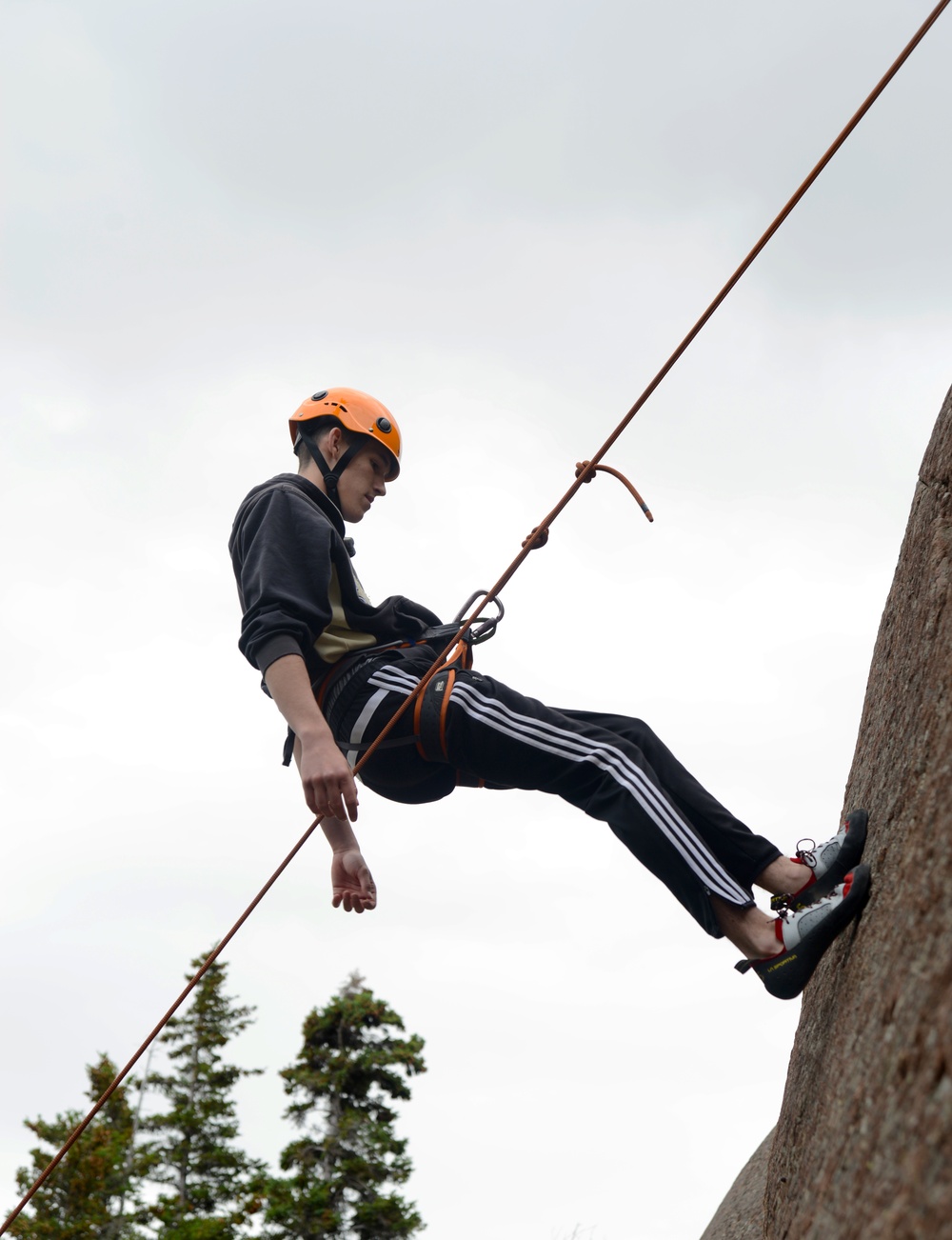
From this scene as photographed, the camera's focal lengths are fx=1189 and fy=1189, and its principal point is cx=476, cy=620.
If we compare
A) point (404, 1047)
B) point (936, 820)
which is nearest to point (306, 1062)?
point (404, 1047)

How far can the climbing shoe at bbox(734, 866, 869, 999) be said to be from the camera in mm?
3631

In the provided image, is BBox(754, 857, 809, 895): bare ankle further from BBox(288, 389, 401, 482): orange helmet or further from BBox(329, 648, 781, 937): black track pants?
BBox(288, 389, 401, 482): orange helmet

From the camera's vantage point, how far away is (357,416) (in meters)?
5.28

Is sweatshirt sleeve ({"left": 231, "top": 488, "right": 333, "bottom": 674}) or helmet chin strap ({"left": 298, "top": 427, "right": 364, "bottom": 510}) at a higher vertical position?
helmet chin strap ({"left": 298, "top": 427, "right": 364, "bottom": 510})

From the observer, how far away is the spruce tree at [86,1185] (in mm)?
22219

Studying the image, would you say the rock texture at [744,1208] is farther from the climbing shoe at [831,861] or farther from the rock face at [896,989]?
the climbing shoe at [831,861]

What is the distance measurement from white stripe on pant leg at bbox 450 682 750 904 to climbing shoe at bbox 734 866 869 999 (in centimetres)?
20

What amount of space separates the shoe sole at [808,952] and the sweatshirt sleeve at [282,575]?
1919 mm

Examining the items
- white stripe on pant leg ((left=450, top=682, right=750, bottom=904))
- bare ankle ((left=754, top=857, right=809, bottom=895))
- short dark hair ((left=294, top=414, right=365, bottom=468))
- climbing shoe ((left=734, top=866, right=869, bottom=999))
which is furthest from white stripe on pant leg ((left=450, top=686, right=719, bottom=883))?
short dark hair ((left=294, top=414, right=365, bottom=468))

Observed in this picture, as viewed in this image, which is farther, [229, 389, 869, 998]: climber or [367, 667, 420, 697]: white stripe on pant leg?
[367, 667, 420, 697]: white stripe on pant leg

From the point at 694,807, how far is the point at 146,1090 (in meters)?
26.6

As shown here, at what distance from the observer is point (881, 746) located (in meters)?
4.21

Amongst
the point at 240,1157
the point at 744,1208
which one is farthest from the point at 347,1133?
the point at 744,1208

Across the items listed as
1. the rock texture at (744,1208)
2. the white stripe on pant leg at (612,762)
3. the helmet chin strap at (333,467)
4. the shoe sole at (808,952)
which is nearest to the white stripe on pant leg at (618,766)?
the white stripe on pant leg at (612,762)
